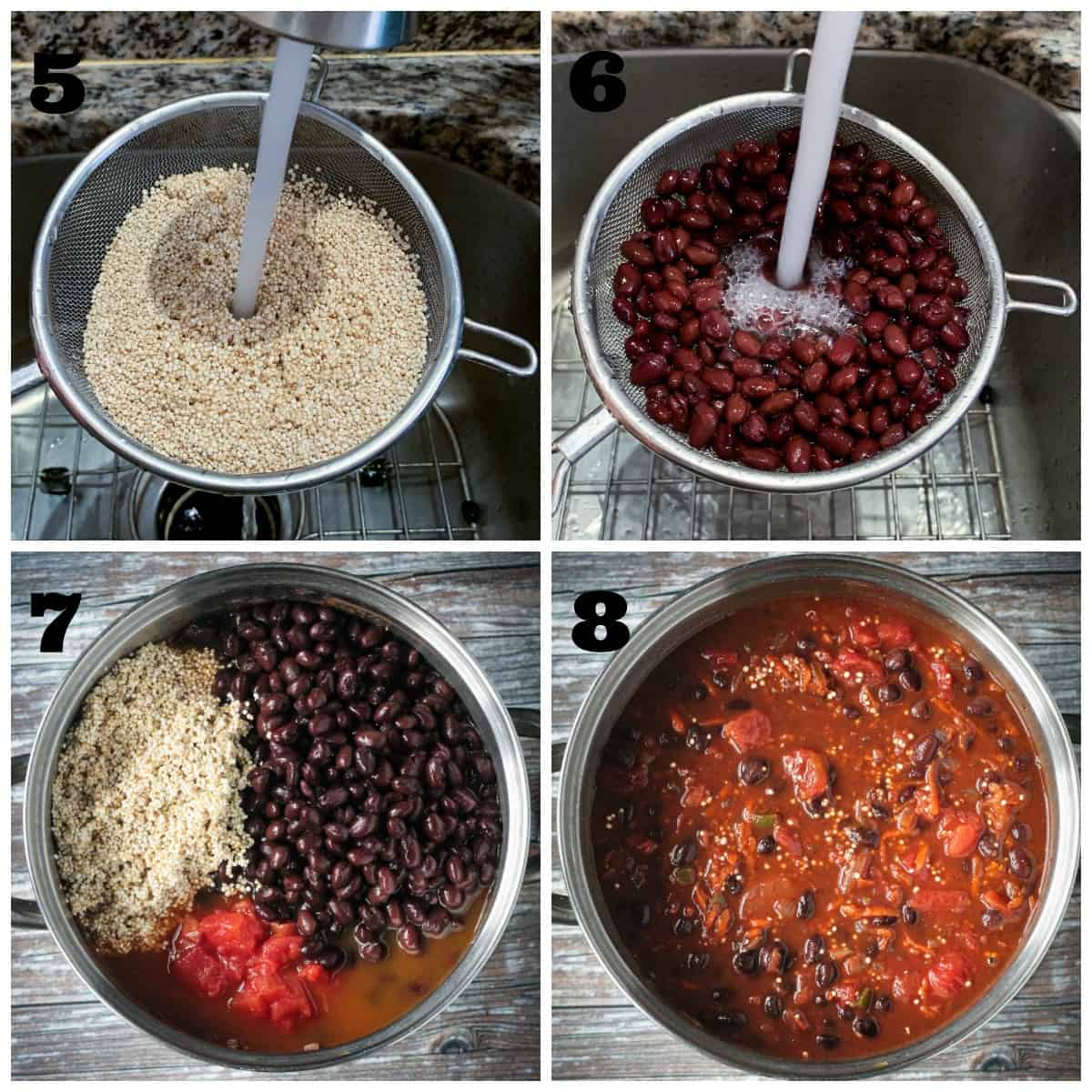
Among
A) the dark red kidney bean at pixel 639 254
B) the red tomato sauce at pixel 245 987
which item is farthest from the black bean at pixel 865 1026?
the dark red kidney bean at pixel 639 254

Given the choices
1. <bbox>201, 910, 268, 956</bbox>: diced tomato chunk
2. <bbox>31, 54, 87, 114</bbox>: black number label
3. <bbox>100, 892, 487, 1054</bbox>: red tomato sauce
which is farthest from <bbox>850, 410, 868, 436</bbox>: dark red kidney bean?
<bbox>31, 54, 87, 114</bbox>: black number label

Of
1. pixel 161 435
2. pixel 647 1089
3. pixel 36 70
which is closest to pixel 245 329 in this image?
pixel 161 435

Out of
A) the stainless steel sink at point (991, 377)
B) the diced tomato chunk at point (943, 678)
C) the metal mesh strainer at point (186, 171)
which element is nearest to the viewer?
the metal mesh strainer at point (186, 171)

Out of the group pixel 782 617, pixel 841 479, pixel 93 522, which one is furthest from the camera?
pixel 93 522

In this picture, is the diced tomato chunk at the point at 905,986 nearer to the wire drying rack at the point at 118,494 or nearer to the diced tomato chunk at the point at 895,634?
the diced tomato chunk at the point at 895,634

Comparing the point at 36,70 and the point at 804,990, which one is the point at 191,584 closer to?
the point at 36,70

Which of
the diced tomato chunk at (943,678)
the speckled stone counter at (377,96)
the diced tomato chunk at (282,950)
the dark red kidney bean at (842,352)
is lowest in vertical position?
the diced tomato chunk at (282,950)
